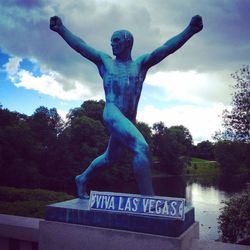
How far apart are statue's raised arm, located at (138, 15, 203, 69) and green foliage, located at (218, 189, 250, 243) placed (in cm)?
772

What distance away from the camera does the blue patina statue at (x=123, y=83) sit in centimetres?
477

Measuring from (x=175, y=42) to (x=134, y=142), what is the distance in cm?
155

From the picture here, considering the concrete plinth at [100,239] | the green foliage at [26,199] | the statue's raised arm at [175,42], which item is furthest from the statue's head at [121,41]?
the green foliage at [26,199]

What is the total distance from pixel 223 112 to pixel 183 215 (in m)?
19.0

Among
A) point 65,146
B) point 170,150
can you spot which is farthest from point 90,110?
point 170,150

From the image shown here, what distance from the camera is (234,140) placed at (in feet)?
71.5

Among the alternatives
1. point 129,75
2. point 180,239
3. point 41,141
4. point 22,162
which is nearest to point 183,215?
point 180,239

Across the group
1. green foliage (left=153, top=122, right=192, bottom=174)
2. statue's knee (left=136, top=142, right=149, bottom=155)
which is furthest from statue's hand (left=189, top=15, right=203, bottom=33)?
green foliage (left=153, top=122, right=192, bottom=174)

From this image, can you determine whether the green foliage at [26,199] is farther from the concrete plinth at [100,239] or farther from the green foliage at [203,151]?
the green foliage at [203,151]

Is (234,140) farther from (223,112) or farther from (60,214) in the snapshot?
(60,214)

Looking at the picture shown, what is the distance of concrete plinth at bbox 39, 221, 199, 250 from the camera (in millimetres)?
3978

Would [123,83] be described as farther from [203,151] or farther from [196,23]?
[203,151]

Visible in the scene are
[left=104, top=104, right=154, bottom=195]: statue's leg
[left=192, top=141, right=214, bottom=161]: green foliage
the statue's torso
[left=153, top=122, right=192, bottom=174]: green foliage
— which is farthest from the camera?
[left=192, top=141, right=214, bottom=161]: green foliage

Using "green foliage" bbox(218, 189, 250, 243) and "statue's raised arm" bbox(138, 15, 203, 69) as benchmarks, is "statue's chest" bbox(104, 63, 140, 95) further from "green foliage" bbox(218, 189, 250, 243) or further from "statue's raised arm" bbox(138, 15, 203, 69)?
"green foliage" bbox(218, 189, 250, 243)
